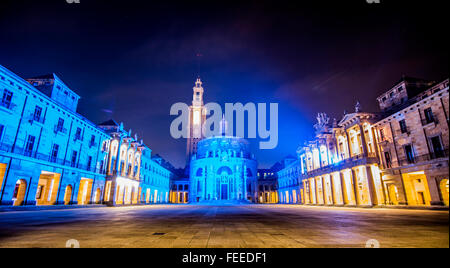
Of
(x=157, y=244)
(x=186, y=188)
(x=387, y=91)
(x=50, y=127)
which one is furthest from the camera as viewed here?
(x=186, y=188)

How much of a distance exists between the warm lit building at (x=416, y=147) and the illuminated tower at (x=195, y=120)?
264ft

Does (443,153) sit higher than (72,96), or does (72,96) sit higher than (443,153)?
(72,96)

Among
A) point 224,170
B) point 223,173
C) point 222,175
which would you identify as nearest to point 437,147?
point 222,175

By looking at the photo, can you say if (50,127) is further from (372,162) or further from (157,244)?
(372,162)

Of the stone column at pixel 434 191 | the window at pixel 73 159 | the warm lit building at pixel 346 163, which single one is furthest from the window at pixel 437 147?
the window at pixel 73 159

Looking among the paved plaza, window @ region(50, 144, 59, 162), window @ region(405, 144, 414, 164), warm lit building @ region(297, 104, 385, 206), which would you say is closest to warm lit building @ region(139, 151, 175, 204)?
window @ region(50, 144, 59, 162)

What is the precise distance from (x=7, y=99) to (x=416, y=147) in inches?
1669

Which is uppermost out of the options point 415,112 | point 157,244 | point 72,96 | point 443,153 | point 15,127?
point 72,96

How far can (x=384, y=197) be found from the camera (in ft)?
86.5

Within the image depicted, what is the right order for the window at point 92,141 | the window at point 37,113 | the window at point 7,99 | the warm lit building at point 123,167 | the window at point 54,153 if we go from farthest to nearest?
the warm lit building at point 123,167 < the window at point 92,141 < the window at point 54,153 < the window at point 37,113 < the window at point 7,99

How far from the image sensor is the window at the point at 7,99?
759 inches

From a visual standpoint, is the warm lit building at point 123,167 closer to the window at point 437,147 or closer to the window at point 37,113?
the window at point 37,113

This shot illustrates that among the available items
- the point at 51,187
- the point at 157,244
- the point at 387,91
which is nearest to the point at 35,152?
the point at 51,187
